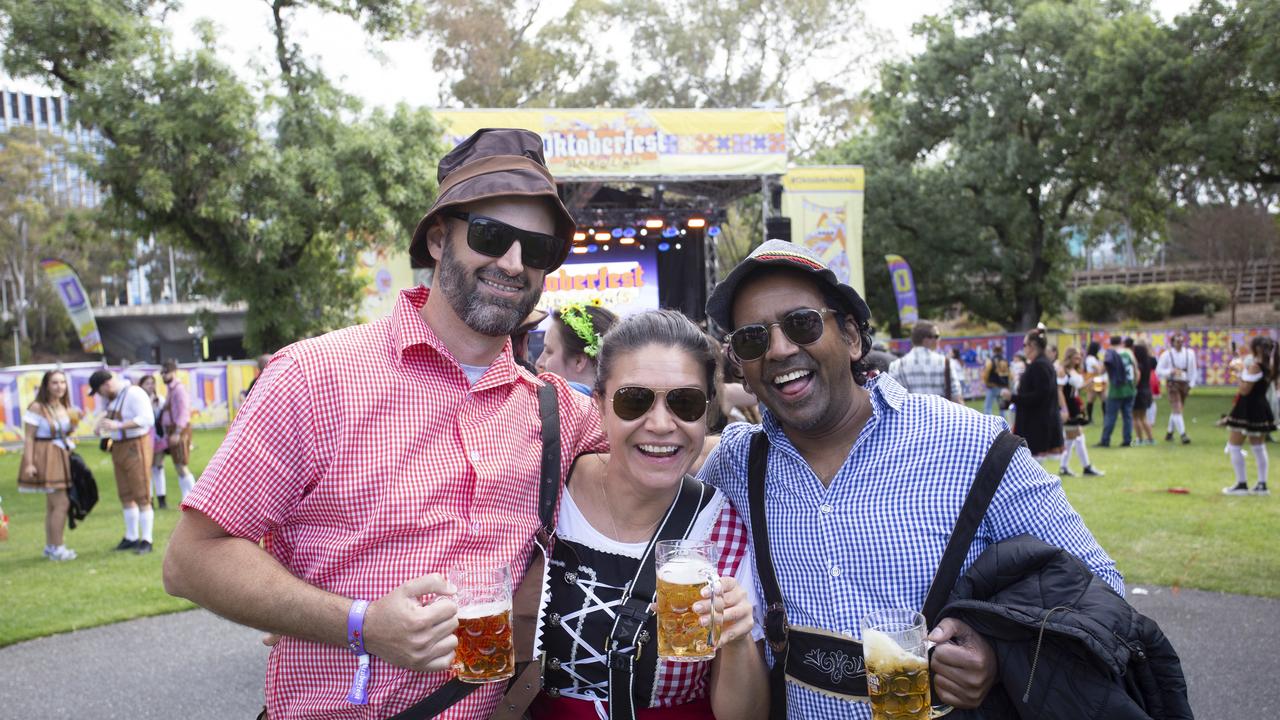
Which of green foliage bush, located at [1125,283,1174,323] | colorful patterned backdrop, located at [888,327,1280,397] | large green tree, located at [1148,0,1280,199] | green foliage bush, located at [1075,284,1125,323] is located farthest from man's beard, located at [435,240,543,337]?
green foliage bush, located at [1125,283,1174,323]

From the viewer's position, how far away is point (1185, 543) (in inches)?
320

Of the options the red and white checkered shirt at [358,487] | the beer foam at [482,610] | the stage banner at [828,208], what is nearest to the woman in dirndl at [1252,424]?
the stage banner at [828,208]

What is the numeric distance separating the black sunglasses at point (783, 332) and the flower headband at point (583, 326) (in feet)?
7.29

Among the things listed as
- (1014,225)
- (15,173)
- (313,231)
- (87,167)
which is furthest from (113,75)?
(15,173)

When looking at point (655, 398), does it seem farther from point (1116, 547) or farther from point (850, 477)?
point (1116, 547)

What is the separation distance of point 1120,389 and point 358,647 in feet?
53.1

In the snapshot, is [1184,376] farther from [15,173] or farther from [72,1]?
[15,173]

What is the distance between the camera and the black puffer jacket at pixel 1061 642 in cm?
179

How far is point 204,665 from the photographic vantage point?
5.95 meters

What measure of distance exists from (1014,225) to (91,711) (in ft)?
91.5

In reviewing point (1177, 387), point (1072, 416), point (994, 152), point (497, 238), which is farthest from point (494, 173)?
point (994, 152)

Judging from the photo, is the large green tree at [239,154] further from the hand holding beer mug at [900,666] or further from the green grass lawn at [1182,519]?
the hand holding beer mug at [900,666]

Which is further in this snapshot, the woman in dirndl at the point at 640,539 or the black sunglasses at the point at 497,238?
the black sunglasses at the point at 497,238

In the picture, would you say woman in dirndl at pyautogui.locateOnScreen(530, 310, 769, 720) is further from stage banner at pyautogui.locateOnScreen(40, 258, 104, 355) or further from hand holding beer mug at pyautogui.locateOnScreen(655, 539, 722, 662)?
stage banner at pyautogui.locateOnScreen(40, 258, 104, 355)
